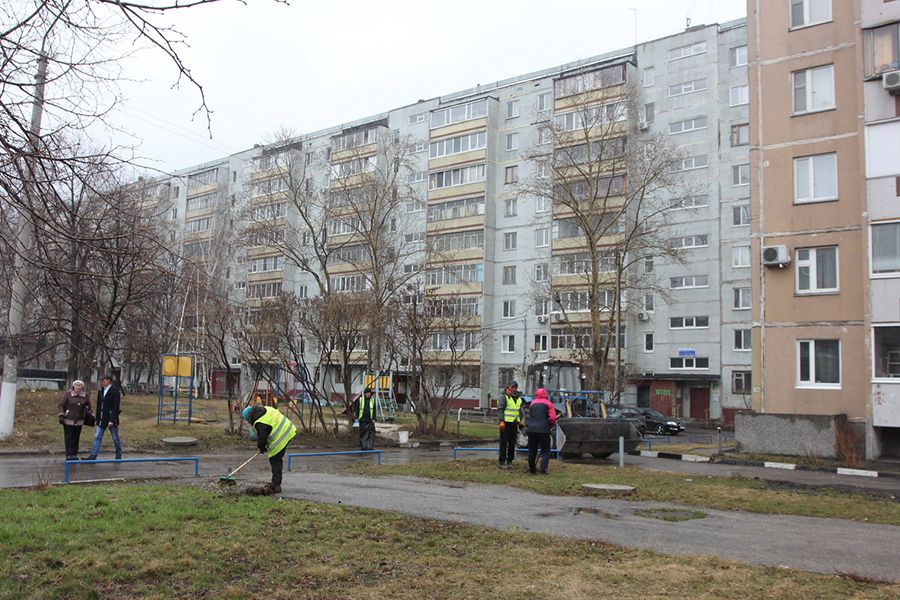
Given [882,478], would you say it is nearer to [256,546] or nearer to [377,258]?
[256,546]

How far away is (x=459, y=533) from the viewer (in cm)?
891

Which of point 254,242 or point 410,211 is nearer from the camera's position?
point 254,242

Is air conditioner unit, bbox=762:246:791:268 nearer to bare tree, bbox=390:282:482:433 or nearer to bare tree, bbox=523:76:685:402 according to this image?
bare tree, bbox=390:282:482:433

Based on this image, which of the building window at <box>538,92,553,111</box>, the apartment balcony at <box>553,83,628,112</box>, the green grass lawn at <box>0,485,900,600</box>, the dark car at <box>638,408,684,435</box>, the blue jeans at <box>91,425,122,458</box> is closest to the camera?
the green grass lawn at <box>0,485,900,600</box>

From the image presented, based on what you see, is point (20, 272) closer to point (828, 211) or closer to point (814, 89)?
point (828, 211)

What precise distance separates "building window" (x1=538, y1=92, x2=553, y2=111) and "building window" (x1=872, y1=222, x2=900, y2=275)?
39401 mm

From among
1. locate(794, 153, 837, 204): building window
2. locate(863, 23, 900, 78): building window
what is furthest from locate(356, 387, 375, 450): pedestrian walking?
locate(863, 23, 900, 78): building window

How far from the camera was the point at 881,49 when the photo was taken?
22.0 meters

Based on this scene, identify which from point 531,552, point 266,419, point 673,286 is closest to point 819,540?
point 531,552

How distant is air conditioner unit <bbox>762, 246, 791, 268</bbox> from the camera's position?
23422 millimetres

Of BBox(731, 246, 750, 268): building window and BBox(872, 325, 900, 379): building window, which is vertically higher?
BBox(731, 246, 750, 268): building window

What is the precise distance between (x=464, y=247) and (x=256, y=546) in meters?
53.3

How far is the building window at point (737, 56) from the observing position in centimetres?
5100

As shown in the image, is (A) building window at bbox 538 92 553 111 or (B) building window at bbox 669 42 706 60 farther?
(A) building window at bbox 538 92 553 111
